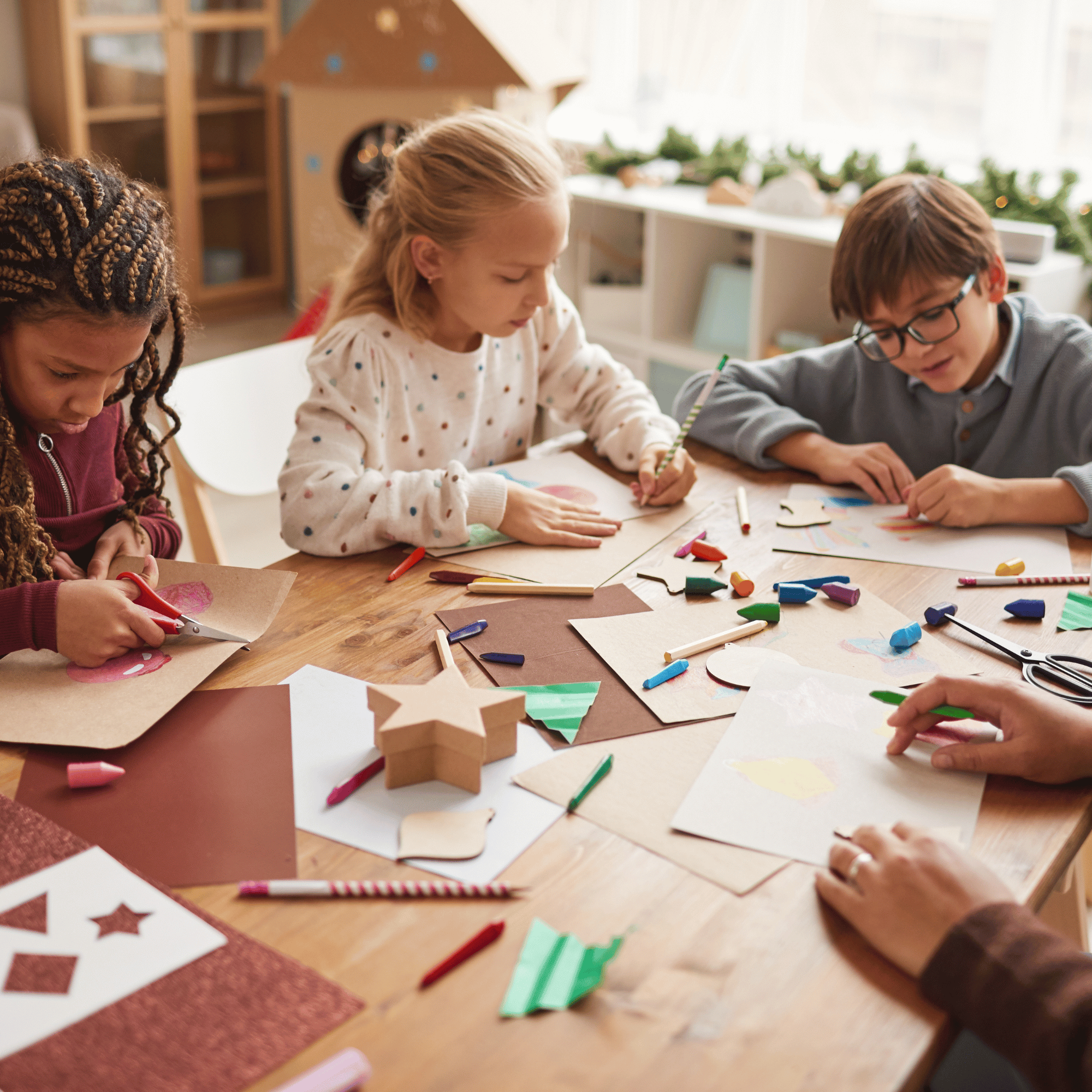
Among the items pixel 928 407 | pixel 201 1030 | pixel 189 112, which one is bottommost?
pixel 201 1030

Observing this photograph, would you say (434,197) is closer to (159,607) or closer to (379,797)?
(159,607)

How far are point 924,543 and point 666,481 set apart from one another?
1.02 ft

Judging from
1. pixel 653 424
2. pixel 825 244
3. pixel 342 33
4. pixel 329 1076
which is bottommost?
pixel 329 1076

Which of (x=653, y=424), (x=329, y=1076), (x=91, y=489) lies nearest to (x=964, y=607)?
(x=653, y=424)

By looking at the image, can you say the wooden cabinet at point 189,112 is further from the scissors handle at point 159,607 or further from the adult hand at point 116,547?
the scissors handle at point 159,607

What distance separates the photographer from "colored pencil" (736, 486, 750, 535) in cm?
125

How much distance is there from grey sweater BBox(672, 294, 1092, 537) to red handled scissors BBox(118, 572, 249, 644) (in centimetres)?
77

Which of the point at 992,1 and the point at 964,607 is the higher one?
the point at 992,1

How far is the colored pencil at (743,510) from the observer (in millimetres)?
1251

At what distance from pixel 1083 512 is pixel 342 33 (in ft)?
9.49

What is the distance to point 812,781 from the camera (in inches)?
31.1

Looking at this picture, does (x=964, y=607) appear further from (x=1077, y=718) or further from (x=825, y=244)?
(x=825, y=244)

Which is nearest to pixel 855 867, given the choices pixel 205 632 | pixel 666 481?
pixel 205 632

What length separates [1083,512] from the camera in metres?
1.25
